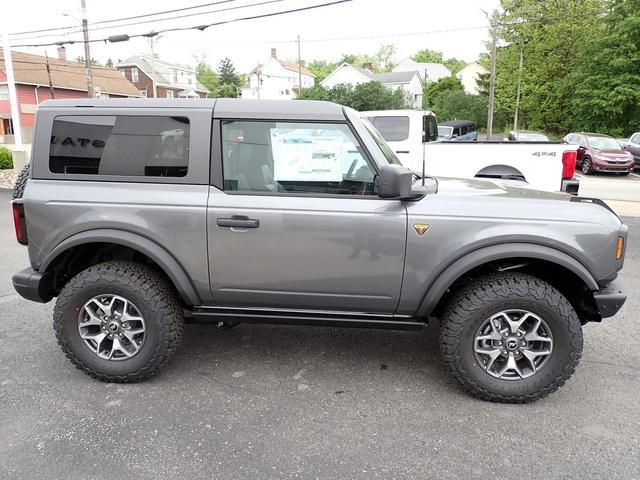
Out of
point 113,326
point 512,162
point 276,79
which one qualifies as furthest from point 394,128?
point 276,79

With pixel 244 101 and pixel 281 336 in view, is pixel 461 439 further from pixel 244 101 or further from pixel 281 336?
pixel 244 101

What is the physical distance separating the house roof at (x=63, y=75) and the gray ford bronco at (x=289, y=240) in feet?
148

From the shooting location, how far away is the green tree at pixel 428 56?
106 m

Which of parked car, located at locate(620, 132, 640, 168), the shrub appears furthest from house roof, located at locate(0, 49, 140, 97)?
parked car, located at locate(620, 132, 640, 168)

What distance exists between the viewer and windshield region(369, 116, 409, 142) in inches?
417

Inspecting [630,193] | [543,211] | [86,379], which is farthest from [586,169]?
[86,379]

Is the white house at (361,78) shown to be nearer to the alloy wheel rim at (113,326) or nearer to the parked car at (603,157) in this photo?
the parked car at (603,157)

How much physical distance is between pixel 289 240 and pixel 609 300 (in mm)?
1995

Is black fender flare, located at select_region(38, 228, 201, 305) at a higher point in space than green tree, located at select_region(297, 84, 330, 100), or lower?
lower

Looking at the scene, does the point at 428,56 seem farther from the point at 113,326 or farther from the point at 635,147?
the point at 113,326

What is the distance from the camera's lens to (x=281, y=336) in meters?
4.28

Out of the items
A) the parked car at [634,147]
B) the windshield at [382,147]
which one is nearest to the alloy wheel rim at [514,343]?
the windshield at [382,147]

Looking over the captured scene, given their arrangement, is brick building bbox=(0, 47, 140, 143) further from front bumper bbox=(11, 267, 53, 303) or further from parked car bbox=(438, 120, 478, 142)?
front bumper bbox=(11, 267, 53, 303)

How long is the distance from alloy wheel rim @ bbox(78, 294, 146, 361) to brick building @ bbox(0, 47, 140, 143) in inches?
1586
